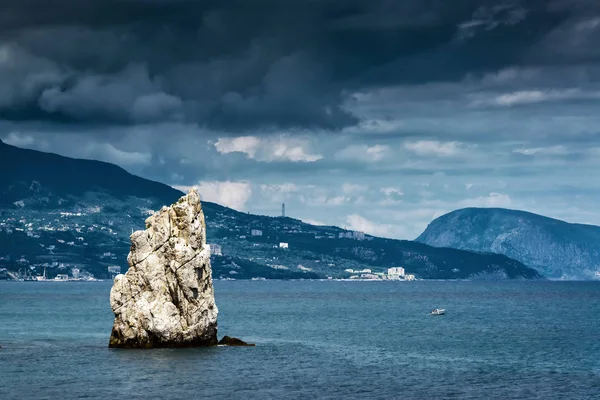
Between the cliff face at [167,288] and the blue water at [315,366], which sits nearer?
the blue water at [315,366]

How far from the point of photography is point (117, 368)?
10775 cm

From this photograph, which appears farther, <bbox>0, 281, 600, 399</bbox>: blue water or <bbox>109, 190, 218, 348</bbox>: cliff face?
<bbox>109, 190, 218, 348</bbox>: cliff face

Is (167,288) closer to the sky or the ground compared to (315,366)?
closer to the sky

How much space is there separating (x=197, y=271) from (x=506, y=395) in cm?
4220

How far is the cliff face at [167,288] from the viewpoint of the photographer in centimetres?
11919

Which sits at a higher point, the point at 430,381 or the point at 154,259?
the point at 154,259

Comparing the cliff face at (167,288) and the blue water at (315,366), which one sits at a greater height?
the cliff face at (167,288)

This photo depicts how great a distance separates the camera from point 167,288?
393ft

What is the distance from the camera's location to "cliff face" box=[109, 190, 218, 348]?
4692 inches

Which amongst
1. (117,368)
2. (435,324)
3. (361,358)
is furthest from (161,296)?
(435,324)

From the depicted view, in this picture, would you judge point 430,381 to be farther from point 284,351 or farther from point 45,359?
point 45,359

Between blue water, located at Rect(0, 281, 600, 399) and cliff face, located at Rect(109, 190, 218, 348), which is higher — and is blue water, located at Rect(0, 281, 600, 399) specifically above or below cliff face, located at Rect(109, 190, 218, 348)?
below

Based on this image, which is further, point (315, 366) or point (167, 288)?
point (167, 288)

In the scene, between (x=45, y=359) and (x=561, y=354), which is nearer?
(x=45, y=359)
